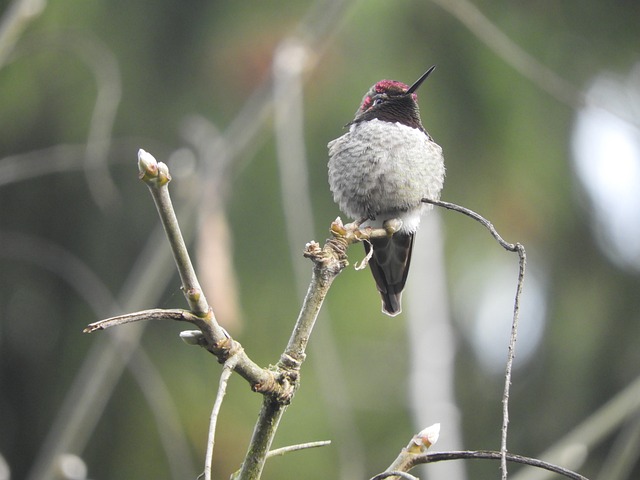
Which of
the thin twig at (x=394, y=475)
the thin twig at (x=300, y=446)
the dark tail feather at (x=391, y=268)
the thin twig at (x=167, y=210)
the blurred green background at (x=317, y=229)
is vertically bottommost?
the thin twig at (x=394, y=475)

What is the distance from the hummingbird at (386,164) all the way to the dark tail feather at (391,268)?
9.1 inches

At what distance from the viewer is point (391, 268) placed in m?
3.05

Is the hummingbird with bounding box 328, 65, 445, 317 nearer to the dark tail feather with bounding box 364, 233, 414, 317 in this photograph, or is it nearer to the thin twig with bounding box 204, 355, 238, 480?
the dark tail feather with bounding box 364, 233, 414, 317

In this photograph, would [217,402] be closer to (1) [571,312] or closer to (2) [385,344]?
(2) [385,344]

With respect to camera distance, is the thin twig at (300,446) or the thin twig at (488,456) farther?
the thin twig at (300,446)

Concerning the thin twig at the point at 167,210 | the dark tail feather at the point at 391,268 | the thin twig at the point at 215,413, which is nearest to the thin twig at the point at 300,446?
the thin twig at the point at 215,413

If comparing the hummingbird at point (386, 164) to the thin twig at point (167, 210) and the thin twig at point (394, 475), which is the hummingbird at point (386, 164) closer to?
the thin twig at point (394, 475)

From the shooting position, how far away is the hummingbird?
2.44 m

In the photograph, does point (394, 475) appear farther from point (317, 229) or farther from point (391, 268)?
point (317, 229)

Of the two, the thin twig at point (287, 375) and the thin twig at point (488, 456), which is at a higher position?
the thin twig at point (287, 375)

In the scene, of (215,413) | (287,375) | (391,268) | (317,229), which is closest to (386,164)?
(391,268)

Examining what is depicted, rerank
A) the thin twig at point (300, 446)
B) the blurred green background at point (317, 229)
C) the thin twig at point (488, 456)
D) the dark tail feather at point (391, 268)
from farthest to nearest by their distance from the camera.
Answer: the blurred green background at point (317, 229)
the dark tail feather at point (391, 268)
the thin twig at point (300, 446)
the thin twig at point (488, 456)

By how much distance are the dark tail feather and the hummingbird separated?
0.23 meters

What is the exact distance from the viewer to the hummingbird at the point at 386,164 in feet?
8.00
